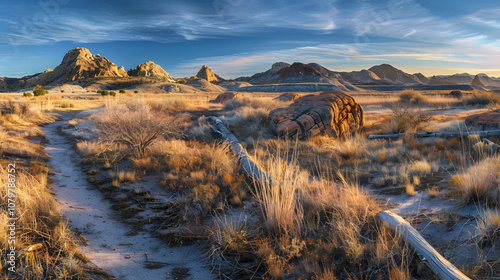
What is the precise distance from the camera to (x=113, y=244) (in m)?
4.21

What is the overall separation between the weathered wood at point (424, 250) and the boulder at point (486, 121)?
887cm

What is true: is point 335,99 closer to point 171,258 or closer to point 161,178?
point 161,178

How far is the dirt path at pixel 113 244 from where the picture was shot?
3572 millimetres

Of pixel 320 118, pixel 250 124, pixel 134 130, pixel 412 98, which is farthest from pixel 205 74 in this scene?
pixel 134 130

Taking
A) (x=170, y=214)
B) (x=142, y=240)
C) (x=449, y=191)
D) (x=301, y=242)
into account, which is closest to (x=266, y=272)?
(x=301, y=242)

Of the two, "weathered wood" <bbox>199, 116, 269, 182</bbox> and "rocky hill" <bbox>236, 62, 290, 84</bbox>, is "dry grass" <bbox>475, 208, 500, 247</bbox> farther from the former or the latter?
"rocky hill" <bbox>236, 62, 290, 84</bbox>

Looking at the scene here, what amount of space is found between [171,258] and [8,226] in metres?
2.07

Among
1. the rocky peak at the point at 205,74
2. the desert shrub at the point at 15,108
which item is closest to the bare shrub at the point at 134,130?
the desert shrub at the point at 15,108

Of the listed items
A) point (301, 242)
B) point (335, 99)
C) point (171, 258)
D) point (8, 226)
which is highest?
point (335, 99)

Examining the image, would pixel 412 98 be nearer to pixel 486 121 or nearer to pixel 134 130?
pixel 486 121

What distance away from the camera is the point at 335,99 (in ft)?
41.9

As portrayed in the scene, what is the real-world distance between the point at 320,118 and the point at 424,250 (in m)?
8.97

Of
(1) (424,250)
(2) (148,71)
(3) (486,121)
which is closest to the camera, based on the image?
(1) (424,250)

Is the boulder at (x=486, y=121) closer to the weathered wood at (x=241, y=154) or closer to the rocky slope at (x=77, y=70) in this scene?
the weathered wood at (x=241, y=154)
